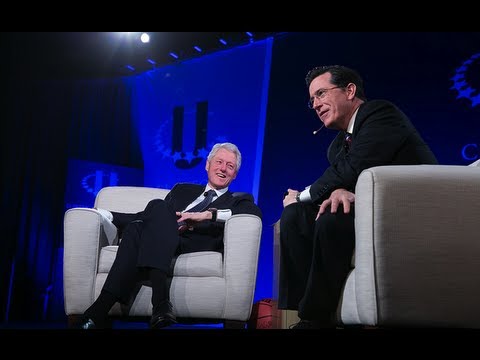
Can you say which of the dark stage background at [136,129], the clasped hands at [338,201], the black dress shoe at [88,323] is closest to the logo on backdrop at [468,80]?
the dark stage background at [136,129]

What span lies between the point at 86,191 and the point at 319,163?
232 centimetres

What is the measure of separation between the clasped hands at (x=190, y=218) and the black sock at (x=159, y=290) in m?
0.38

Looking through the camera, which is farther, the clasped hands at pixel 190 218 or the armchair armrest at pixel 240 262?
the clasped hands at pixel 190 218

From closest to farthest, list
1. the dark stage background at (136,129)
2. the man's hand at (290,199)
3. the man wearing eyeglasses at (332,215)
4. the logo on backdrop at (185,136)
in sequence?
1. the man wearing eyeglasses at (332,215)
2. the man's hand at (290,199)
3. the dark stage background at (136,129)
4. the logo on backdrop at (185,136)

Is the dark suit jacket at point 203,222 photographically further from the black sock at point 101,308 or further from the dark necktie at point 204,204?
the black sock at point 101,308

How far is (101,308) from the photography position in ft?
6.89

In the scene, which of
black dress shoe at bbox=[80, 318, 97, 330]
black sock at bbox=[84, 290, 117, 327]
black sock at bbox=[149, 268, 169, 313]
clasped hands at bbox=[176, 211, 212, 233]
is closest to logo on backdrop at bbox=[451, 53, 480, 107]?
clasped hands at bbox=[176, 211, 212, 233]

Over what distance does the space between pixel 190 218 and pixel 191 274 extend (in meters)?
0.29

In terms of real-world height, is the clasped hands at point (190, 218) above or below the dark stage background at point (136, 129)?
below

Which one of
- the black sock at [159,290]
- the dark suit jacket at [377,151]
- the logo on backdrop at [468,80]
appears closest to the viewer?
the dark suit jacket at [377,151]

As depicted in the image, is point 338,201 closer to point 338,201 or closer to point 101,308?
point 338,201

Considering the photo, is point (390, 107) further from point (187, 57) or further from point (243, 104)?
point (187, 57)

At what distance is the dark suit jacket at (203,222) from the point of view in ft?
8.36

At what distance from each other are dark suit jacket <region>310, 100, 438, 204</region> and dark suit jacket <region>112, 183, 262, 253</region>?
78cm
